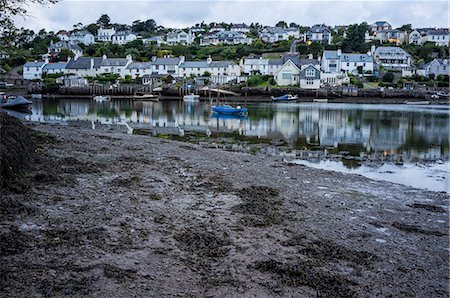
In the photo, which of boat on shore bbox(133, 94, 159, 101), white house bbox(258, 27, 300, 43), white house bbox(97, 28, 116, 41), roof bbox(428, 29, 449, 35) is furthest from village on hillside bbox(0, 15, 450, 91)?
white house bbox(97, 28, 116, 41)

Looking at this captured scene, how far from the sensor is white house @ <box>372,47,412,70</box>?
332 feet

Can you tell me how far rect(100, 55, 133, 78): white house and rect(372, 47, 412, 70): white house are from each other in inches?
2298

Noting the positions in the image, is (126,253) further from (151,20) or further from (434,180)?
(151,20)

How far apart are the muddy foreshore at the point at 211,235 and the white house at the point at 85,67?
3437 inches

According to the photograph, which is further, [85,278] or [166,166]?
[166,166]

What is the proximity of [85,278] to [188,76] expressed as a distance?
3479 inches

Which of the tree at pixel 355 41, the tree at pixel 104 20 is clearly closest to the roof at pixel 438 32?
the tree at pixel 355 41

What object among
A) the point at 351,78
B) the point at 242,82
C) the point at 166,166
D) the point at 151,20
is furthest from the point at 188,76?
the point at 151,20

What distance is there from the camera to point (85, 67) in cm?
9600

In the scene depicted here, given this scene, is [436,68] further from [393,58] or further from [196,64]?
[196,64]

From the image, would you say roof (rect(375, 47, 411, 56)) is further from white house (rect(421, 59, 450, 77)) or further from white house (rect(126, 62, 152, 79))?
white house (rect(126, 62, 152, 79))

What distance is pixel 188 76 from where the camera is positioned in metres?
92.7

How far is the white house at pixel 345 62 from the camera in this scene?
9200cm

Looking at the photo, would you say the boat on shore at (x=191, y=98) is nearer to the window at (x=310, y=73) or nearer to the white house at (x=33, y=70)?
the window at (x=310, y=73)
